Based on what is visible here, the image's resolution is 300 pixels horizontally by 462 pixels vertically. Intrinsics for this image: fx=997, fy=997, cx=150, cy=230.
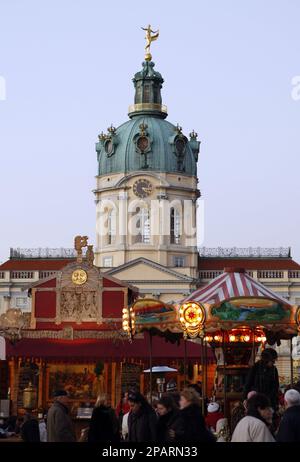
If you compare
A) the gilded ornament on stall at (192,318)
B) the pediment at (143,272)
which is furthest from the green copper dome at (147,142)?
the gilded ornament on stall at (192,318)

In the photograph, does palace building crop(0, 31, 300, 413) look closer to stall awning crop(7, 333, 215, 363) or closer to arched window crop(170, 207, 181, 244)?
arched window crop(170, 207, 181, 244)

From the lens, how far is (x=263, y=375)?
71.2 ft

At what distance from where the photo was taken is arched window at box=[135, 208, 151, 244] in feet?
242

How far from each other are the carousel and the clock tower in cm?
4197

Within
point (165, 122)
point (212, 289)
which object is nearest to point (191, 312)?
point (212, 289)

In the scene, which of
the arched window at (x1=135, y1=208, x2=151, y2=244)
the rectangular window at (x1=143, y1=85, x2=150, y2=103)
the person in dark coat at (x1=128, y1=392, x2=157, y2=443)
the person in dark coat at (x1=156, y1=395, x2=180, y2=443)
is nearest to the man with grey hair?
the person in dark coat at (x1=156, y1=395, x2=180, y2=443)

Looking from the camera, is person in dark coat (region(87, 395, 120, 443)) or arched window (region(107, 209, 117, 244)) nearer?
person in dark coat (region(87, 395, 120, 443))

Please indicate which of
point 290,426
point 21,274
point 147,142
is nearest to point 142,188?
point 147,142

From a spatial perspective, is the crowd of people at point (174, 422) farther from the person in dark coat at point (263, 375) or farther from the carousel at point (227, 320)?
the carousel at point (227, 320)

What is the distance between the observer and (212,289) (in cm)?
2606

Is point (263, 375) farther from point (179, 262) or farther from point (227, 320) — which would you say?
point (179, 262)

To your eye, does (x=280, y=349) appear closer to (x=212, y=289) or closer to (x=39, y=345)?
(x=39, y=345)

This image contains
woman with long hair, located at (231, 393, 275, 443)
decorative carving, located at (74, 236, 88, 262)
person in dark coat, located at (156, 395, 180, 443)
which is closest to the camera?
woman with long hair, located at (231, 393, 275, 443)
